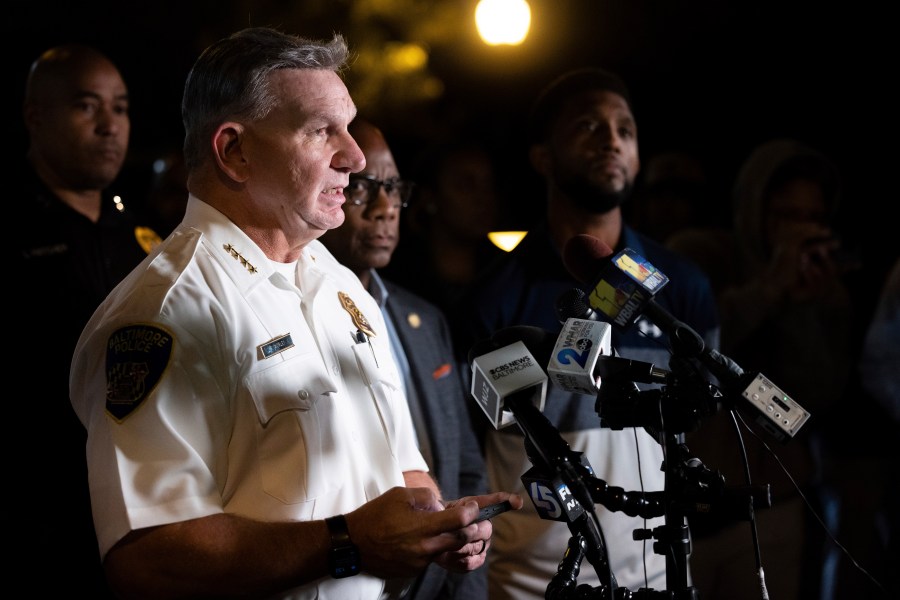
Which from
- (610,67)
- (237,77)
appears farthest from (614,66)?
(237,77)

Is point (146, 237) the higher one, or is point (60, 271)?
point (146, 237)

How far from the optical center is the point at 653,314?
162 cm

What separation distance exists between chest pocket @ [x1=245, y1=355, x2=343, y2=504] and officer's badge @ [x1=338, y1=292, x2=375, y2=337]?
300 mm

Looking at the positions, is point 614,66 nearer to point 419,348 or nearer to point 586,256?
point 419,348

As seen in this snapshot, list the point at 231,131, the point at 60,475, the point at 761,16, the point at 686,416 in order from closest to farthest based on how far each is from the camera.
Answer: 1. the point at 686,416
2. the point at 231,131
3. the point at 60,475
4. the point at 761,16

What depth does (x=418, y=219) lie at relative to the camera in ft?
15.0

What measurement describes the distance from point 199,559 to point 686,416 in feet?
2.63

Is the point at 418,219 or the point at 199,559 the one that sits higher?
the point at 418,219

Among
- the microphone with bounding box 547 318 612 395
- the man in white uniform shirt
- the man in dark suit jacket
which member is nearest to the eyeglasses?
the man in dark suit jacket

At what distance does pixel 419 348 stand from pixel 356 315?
2.60 feet

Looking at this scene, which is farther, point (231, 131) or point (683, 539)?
point (231, 131)

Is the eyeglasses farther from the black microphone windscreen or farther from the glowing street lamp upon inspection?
the glowing street lamp

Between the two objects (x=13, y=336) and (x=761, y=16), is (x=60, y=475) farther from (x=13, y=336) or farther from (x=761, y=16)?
(x=761, y=16)

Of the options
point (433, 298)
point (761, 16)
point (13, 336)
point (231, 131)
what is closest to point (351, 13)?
point (761, 16)
